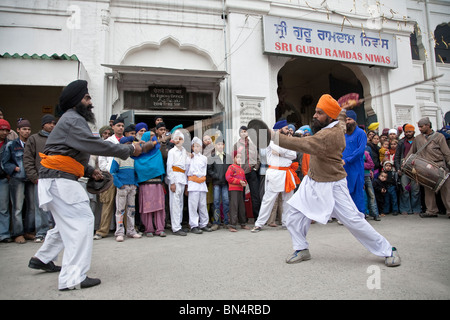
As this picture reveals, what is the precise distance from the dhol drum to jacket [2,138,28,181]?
280 inches

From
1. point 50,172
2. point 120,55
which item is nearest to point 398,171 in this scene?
point 50,172

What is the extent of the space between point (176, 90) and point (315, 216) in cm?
625

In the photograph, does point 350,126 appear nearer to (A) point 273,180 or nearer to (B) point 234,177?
(A) point 273,180

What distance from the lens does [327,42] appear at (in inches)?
365

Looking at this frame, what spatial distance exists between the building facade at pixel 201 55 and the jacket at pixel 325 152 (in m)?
4.83

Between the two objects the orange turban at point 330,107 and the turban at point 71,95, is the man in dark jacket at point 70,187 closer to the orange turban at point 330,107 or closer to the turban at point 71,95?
the turban at point 71,95

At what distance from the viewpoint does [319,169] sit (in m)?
3.44

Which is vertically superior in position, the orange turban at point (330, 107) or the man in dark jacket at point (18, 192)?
the orange turban at point (330, 107)

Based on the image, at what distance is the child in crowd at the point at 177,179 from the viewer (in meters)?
5.45

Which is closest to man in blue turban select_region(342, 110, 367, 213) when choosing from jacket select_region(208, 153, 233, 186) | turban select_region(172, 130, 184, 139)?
jacket select_region(208, 153, 233, 186)

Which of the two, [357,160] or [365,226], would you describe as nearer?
[365,226]

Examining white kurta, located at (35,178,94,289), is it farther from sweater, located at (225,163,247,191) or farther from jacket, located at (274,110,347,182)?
sweater, located at (225,163,247,191)

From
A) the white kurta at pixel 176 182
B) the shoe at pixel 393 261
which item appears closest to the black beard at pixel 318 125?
the shoe at pixel 393 261
